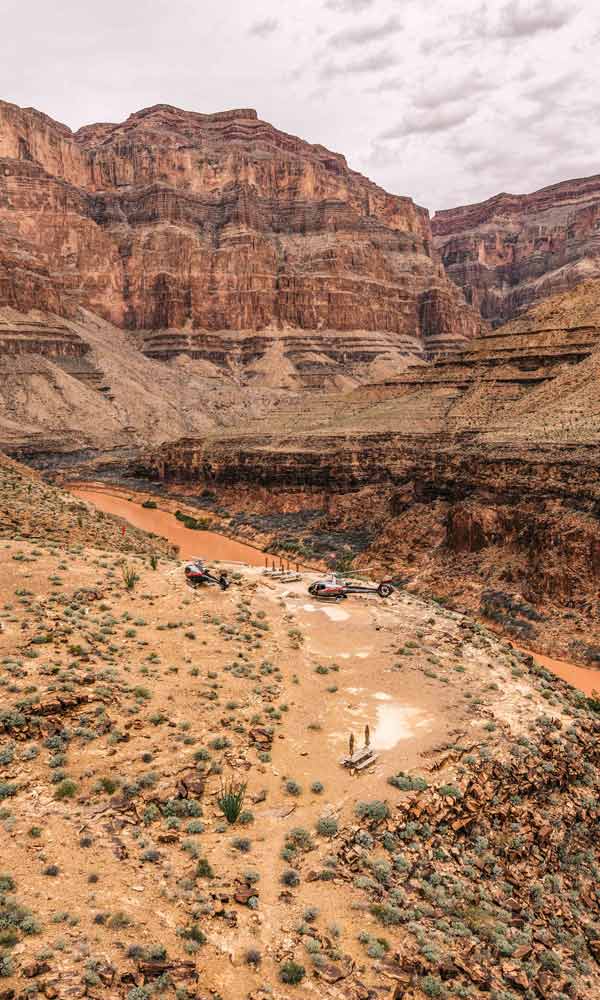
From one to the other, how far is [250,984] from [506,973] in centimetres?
416

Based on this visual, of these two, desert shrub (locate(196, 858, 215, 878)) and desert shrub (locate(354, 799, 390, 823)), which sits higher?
desert shrub (locate(196, 858, 215, 878))

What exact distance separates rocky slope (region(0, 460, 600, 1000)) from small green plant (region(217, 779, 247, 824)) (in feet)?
0.18

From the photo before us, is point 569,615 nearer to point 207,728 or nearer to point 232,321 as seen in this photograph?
point 207,728

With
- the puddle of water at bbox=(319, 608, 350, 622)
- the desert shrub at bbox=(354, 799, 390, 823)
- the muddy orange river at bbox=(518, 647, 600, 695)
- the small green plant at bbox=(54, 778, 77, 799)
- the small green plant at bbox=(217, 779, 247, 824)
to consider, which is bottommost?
the muddy orange river at bbox=(518, 647, 600, 695)

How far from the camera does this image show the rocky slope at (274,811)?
9.33m

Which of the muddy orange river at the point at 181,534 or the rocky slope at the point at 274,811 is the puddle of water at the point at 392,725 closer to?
the rocky slope at the point at 274,811

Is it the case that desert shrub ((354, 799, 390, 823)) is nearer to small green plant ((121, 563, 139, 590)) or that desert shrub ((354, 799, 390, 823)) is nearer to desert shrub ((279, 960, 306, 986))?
desert shrub ((279, 960, 306, 986))

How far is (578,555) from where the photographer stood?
115 feet

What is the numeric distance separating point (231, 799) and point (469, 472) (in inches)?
1394

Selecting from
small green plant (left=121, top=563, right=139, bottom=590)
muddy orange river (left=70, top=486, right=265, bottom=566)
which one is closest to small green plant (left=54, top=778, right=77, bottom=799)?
small green plant (left=121, top=563, right=139, bottom=590)

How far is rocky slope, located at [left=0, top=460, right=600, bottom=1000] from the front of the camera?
933cm

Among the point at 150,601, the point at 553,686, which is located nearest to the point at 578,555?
the point at 553,686

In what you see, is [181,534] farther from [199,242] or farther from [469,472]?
[199,242]

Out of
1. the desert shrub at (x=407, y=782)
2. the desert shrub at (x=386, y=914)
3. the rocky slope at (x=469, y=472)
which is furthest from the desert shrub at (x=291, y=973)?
the rocky slope at (x=469, y=472)
